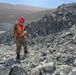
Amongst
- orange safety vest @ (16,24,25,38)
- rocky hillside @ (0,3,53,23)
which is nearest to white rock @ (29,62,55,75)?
orange safety vest @ (16,24,25,38)

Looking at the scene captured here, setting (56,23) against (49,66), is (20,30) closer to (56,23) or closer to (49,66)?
(49,66)

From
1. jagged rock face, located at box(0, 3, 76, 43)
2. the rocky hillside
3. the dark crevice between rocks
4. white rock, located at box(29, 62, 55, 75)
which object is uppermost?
jagged rock face, located at box(0, 3, 76, 43)

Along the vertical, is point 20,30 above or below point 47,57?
above

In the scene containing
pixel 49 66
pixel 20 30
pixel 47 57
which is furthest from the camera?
pixel 20 30

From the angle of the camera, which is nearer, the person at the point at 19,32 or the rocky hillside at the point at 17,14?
the person at the point at 19,32

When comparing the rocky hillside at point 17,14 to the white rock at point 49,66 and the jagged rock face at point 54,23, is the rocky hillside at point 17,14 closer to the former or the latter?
the jagged rock face at point 54,23

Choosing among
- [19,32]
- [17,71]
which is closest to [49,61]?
[17,71]

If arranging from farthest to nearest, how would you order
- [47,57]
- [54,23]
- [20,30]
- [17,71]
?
[54,23] → [20,30] → [47,57] → [17,71]

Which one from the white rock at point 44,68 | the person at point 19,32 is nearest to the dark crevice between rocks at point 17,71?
the white rock at point 44,68

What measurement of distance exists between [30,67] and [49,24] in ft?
20.0

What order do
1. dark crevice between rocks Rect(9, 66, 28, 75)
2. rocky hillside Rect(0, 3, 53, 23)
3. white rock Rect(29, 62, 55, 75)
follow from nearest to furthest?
white rock Rect(29, 62, 55, 75) → dark crevice between rocks Rect(9, 66, 28, 75) → rocky hillside Rect(0, 3, 53, 23)

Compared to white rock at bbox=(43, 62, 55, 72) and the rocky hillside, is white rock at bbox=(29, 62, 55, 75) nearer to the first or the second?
white rock at bbox=(43, 62, 55, 72)

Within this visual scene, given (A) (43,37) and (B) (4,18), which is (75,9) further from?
(B) (4,18)

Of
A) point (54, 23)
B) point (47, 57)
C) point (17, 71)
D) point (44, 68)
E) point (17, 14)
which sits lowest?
point (17, 14)
